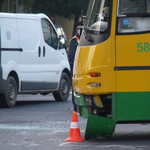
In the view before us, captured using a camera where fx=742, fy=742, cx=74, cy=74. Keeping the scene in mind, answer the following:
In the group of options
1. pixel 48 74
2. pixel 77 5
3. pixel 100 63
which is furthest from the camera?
pixel 77 5

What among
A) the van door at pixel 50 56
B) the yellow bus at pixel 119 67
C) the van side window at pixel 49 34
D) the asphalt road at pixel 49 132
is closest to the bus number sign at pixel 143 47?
the yellow bus at pixel 119 67

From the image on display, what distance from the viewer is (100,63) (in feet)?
34.9

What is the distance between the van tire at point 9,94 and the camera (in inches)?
677

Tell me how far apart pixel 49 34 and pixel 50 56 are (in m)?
0.61

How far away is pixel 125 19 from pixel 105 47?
513mm

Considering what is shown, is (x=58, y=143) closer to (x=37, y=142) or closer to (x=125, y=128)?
(x=37, y=142)

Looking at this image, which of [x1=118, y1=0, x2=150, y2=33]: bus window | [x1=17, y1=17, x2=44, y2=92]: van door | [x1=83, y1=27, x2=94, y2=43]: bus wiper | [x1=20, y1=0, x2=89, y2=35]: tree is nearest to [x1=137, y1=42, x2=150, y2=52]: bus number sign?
[x1=118, y1=0, x2=150, y2=33]: bus window

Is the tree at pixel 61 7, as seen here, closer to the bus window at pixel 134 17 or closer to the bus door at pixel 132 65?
the bus window at pixel 134 17

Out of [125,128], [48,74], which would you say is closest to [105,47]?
[125,128]

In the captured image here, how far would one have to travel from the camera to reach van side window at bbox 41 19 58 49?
61.9 ft

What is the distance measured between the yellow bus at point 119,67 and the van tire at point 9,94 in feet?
21.4

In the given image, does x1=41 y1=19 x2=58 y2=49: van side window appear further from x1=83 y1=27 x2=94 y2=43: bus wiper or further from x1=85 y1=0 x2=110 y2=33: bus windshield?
x1=83 y1=27 x2=94 y2=43: bus wiper

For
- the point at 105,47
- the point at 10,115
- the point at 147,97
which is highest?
the point at 105,47

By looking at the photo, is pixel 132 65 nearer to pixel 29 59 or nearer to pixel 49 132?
pixel 49 132
